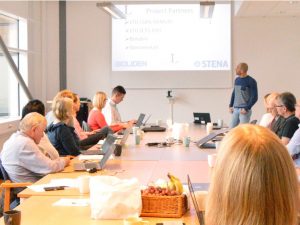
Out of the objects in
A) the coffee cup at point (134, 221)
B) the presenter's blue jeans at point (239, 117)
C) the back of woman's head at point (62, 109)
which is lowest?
the coffee cup at point (134, 221)

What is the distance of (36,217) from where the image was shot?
2.50 m

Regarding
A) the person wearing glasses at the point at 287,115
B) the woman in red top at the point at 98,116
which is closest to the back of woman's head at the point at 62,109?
the woman in red top at the point at 98,116

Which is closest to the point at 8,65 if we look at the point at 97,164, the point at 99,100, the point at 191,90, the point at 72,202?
the point at 99,100

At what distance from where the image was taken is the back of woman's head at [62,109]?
5.04 m

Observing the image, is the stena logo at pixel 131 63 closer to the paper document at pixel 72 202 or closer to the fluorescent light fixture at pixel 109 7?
the fluorescent light fixture at pixel 109 7

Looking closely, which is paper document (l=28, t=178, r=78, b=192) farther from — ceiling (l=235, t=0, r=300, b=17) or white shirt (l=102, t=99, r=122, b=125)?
ceiling (l=235, t=0, r=300, b=17)

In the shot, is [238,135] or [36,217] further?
[36,217]

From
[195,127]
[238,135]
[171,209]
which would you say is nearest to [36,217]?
[171,209]

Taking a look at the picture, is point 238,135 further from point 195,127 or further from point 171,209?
point 195,127

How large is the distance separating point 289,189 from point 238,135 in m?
0.19

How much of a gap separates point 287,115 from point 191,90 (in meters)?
5.05

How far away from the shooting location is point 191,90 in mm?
10234

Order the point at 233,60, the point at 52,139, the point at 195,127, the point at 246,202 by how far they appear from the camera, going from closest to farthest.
Answer: 1. the point at 246,202
2. the point at 52,139
3. the point at 195,127
4. the point at 233,60

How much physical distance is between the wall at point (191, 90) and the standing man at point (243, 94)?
4.20ft
